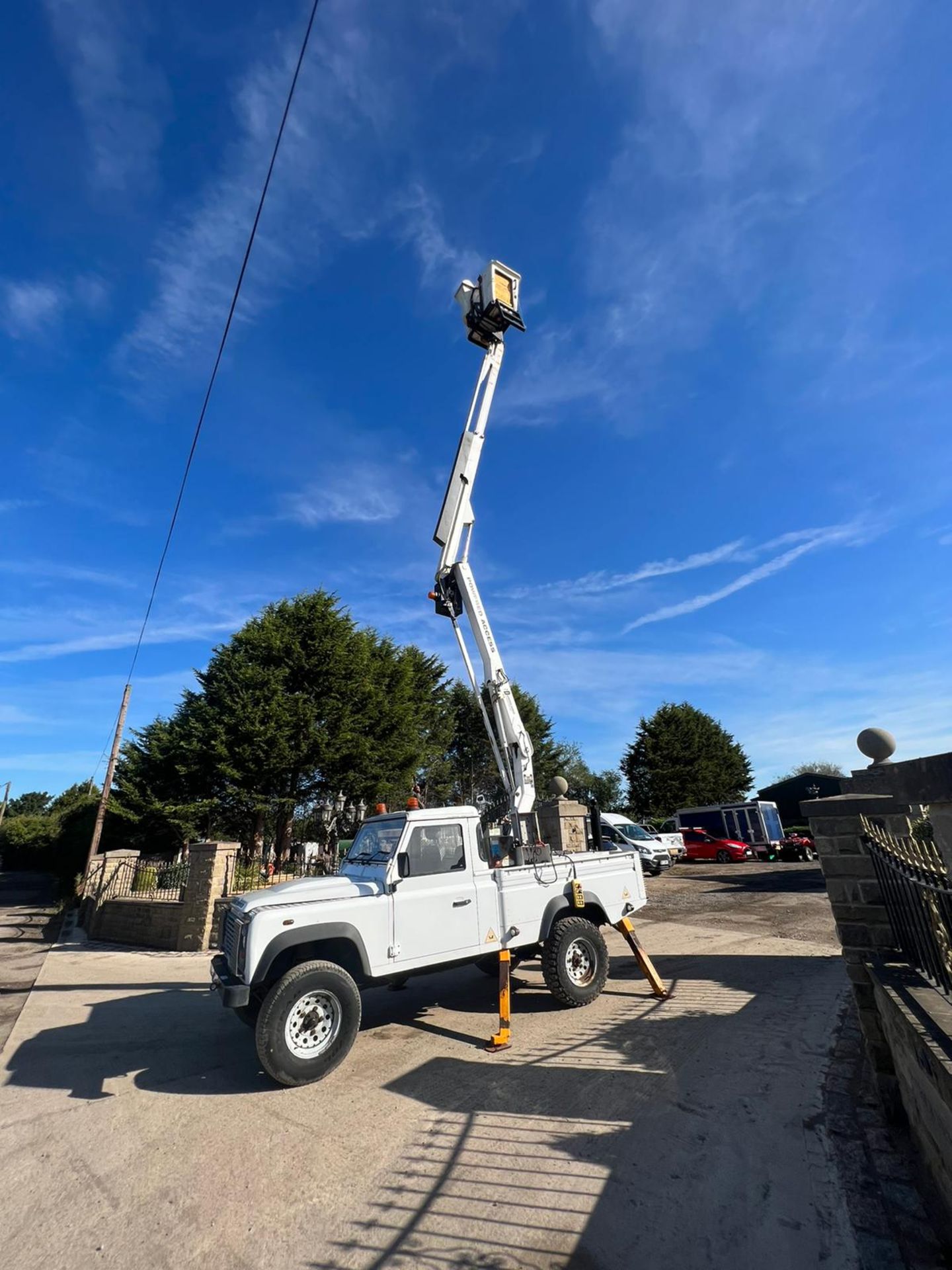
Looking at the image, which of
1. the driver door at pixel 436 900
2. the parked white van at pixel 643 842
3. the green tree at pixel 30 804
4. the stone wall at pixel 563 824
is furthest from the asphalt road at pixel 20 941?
the green tree at pixel 30 804

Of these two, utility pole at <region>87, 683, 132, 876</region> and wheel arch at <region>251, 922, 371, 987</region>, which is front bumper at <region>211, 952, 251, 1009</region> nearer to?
wheel arch at <region>251, 922, 371, 987</region>

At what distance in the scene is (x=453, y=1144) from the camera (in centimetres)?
397

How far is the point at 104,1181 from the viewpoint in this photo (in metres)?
3.78

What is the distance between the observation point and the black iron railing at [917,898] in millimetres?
3303

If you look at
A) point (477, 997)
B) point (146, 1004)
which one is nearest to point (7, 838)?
point (146, 1004)

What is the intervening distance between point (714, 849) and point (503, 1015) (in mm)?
24603

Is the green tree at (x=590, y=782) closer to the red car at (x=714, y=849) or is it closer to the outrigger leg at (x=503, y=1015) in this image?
the red car at (x=714, y=849)

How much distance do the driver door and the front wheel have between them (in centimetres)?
65

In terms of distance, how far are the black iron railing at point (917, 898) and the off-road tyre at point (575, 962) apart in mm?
3532

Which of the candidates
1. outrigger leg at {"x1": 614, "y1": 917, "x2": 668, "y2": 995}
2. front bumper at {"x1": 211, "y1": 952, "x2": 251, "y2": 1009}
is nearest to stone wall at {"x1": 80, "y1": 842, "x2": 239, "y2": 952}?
front bumper at {"x1": 211, "y1": 952, "x2": 251, "y2": 1009}

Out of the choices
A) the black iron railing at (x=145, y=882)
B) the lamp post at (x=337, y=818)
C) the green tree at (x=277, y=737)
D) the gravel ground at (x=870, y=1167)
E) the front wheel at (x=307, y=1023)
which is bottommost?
the gravel ground at (x=870, y=1167)

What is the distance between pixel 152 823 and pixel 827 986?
78.9ft

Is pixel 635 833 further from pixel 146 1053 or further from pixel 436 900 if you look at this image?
pixel 146 1053

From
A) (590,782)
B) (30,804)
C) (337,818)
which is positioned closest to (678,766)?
(590,782)
